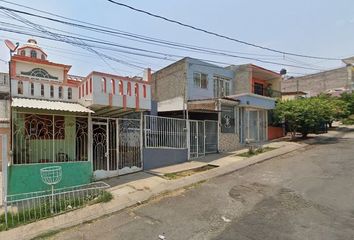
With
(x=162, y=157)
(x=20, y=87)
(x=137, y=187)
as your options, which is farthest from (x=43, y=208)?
(x=162, y=157)

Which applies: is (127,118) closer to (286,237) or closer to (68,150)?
(68,150)

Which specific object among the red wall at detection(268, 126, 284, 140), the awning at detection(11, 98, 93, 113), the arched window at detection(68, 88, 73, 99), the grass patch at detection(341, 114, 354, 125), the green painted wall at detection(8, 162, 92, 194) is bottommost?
the green painted wall at detection(8, 162, 92, 194)

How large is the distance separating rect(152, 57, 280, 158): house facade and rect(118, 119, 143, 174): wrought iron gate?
3.39 meters

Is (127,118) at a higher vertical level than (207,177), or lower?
higher

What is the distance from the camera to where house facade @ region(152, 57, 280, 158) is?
16.1 metres

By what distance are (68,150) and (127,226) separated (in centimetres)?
596

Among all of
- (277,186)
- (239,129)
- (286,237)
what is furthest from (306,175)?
(239,129)

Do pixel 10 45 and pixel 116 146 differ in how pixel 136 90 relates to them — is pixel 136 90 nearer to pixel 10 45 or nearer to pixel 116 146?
pixel 116 146

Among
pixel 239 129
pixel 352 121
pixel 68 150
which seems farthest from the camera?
pixel 352 121

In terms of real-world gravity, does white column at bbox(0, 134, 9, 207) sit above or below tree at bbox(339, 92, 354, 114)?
below

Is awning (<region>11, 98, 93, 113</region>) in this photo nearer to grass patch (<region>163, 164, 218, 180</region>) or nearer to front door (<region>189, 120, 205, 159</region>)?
grass patch (<region>163, 164, 218, 180</region>)

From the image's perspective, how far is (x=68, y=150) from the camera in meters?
11.5

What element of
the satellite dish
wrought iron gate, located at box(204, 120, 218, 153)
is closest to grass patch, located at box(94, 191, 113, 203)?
the satellite dish

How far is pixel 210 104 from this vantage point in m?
16.1
